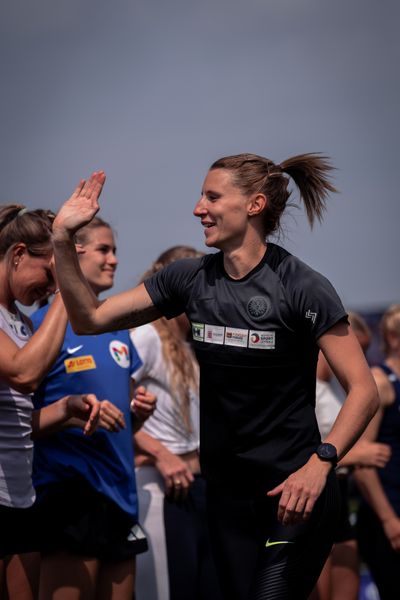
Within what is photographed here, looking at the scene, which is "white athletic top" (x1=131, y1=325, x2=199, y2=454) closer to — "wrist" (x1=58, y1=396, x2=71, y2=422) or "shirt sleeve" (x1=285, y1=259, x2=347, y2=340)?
"wrist" (x1=58, y1=396, x2=71, y2=422)

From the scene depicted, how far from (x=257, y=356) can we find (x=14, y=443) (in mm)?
1206

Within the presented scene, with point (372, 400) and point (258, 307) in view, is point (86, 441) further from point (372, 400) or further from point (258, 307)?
point (372, 400)

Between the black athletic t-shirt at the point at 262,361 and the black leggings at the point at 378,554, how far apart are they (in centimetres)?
275

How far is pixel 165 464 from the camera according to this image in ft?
18.0

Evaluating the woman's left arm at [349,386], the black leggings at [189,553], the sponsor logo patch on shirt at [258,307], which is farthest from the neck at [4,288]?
the black leggings at [189,553]

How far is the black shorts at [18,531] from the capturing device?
14.3 feet

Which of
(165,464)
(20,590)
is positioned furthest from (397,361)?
(20,590)

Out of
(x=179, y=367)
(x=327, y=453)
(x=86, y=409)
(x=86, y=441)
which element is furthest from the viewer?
(x=179, y=367)

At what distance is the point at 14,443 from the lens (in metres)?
4.29

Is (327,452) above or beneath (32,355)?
beneath

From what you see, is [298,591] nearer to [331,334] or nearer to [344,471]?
[331,334]

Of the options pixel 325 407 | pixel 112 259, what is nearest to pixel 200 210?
pixel 112 259

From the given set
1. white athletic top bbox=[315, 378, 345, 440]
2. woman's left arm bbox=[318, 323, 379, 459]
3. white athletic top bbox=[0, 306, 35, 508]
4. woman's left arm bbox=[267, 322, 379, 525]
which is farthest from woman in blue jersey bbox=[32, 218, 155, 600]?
white athletic top bbox=[315, 378, 345, 440]

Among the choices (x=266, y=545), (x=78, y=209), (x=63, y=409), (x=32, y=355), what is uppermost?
(x=78, y=209)
